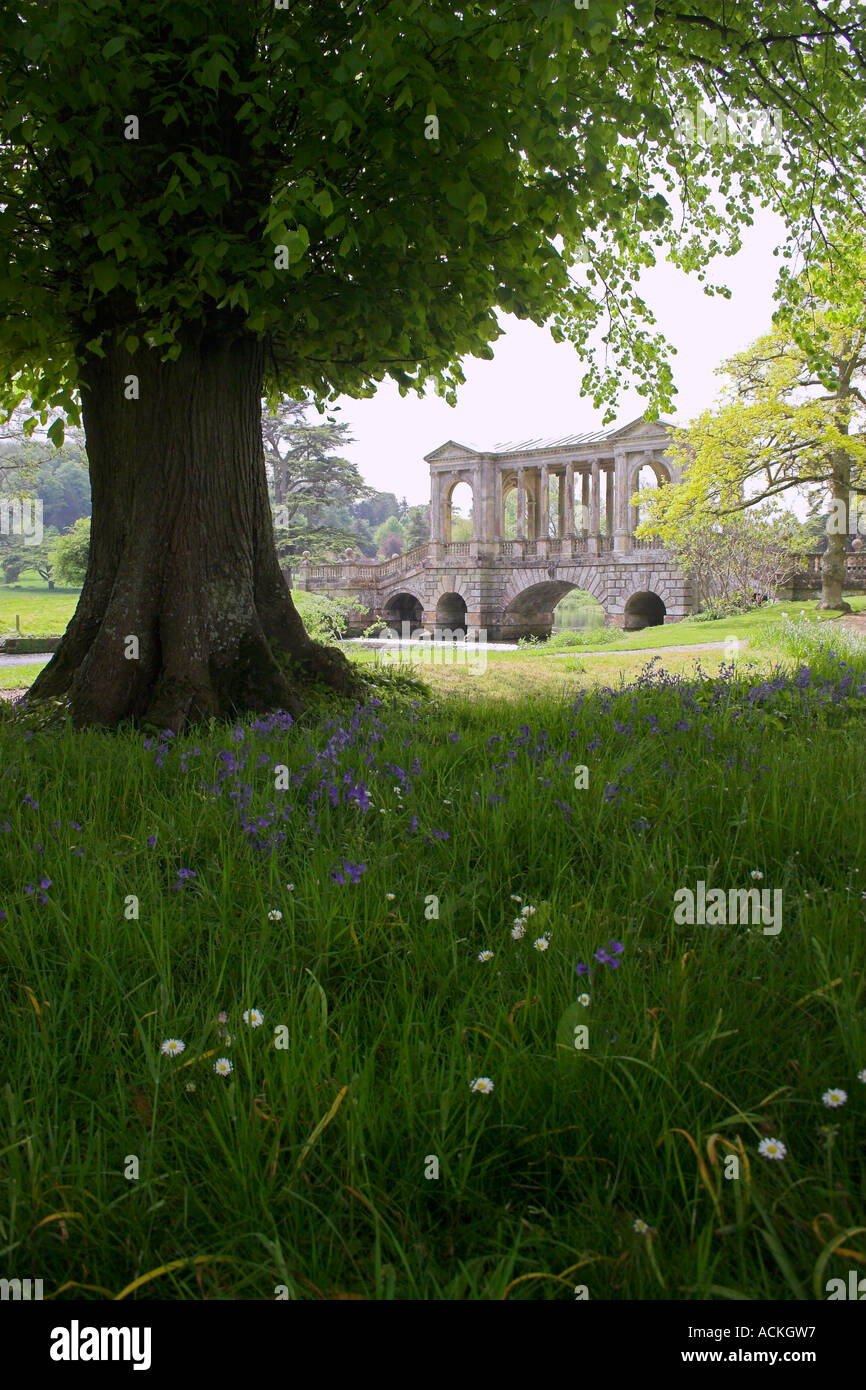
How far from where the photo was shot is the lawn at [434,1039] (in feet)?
5.34

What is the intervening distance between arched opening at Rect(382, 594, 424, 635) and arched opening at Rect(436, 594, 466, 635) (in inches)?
45.5

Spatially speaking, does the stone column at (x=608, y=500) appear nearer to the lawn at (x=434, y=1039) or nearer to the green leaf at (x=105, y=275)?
the green leaf at (x=105, y=275)

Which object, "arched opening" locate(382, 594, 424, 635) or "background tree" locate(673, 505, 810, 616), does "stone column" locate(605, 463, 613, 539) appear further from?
"arched opening" locate(382, 594, 424, 635)

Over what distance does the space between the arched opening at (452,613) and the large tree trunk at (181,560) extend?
35961 mm

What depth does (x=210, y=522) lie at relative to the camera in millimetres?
6887

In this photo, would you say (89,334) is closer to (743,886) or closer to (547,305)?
(547,305)

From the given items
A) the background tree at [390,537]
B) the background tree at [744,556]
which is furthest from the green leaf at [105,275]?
the background tree at [390,537]

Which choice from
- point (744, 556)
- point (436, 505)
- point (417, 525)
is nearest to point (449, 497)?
point (436, 505)

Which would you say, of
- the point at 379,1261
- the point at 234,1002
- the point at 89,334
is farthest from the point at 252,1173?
the point at 89,334

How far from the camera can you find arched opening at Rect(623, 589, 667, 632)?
3856cm

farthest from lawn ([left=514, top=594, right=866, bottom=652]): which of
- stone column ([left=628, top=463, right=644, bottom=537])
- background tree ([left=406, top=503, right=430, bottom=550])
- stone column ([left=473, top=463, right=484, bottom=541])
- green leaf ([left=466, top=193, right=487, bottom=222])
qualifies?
background tree ([left=406, top=503, right=430, bottom=550])

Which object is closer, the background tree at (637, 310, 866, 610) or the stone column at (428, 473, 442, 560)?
the background tree at (637, 310, 866, 610)

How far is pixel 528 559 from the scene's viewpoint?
136ft

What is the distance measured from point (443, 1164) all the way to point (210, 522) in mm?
5867
